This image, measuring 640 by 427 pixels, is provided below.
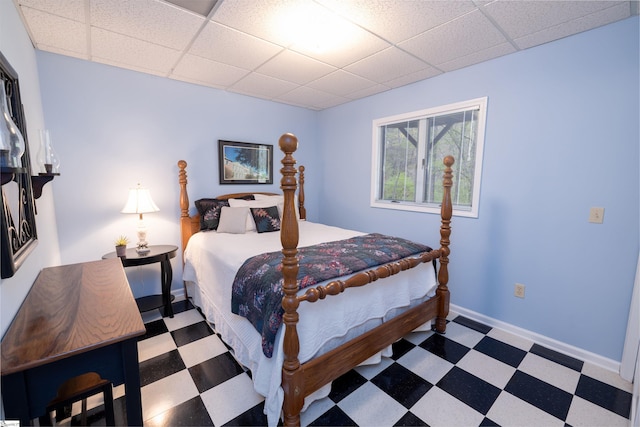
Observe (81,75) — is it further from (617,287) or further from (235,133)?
(617,287)

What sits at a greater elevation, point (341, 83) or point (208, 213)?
point (341, 83)

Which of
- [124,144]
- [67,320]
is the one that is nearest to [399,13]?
[67,320]

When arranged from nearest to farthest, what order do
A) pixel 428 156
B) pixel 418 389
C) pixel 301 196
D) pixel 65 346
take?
pixel 65 346
pixel 418 389
pixel 428 156
pixel 301 196

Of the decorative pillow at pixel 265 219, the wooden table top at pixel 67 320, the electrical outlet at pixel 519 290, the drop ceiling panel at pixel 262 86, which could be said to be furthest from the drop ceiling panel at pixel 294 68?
the electrical outlet at pixel 519 290

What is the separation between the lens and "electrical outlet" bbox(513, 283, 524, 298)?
2.36 meters

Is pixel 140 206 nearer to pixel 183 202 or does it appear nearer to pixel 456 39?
pixel 183 202

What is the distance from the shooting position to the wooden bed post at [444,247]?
2291 millimetres

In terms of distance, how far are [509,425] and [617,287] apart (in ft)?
4.16

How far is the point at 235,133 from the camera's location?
3385 millimetres

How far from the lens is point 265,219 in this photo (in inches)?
119

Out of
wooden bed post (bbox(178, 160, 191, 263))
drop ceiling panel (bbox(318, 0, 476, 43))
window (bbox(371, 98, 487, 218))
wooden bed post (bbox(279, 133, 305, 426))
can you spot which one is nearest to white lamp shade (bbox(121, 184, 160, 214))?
wooden bed post (bbox(178, 160, 191, 263))

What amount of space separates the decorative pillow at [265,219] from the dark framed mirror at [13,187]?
1.74 m

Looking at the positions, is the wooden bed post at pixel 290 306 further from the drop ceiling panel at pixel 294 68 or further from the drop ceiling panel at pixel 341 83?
the drop ceiling panel at pixel 341 83

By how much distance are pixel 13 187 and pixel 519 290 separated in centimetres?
329
